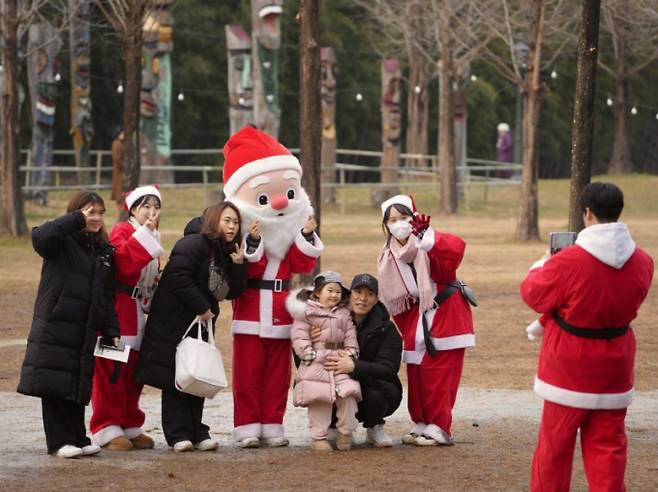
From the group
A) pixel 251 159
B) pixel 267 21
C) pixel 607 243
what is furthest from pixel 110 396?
pixel 267 21

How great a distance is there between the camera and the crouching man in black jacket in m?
8.63

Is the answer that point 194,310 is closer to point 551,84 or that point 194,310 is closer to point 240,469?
point 240,469

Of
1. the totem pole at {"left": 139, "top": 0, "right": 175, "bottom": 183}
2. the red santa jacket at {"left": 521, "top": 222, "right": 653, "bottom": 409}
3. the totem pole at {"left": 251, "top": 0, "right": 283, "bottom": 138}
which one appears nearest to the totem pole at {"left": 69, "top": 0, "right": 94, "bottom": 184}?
the totem pole at {"left": 139, "top": 0, "right": 175, "bottom": 183}

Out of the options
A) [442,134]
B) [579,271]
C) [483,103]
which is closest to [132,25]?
[442,134]

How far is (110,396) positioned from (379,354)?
161 centimetres

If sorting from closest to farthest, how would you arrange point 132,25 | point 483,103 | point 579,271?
1. point 579,271
2. point 132,25
3. point 483,103

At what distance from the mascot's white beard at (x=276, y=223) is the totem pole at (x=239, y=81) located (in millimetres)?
25819

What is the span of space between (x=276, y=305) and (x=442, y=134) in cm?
2989

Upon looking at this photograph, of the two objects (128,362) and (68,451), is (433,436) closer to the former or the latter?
(128,362)

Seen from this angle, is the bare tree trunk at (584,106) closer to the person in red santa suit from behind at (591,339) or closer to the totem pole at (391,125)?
the person in red santa suit from behind at (591,339)

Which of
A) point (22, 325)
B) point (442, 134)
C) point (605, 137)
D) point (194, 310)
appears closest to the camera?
point (194, 310)

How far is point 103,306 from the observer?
826 cm

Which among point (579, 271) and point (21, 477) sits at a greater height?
point (579, 271)

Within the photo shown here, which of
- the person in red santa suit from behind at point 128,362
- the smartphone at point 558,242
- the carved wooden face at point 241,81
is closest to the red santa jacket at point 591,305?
the smartphone at point 558,242
